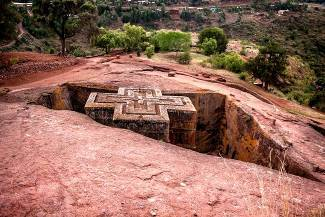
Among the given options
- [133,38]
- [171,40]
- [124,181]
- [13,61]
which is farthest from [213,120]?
Answer: [171,40]

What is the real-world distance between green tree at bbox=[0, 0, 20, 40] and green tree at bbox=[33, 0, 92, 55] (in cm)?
225

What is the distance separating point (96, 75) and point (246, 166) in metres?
9.14

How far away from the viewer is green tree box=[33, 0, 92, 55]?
65.4ft

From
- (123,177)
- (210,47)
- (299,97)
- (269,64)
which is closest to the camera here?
(123,177)

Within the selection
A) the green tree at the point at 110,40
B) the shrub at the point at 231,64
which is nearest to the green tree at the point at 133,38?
the green tree at the point at 110,40

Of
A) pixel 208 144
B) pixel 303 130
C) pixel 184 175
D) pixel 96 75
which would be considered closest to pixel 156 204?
pixel 184 175

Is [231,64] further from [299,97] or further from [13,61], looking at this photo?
[13,61]

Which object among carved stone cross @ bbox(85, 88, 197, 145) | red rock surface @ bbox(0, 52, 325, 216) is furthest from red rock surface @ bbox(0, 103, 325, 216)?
carved stone cross @ bbox(85, 88, 197, 145)

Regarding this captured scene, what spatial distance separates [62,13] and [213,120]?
12.8 meters

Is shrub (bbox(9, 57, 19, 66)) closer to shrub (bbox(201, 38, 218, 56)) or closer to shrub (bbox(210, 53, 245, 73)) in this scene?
shrub (bbox(210, 53, 245, 73))

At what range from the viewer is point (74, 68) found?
16.9 meters

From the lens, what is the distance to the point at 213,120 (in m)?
11.9

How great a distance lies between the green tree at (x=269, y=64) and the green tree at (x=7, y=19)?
1298 cm

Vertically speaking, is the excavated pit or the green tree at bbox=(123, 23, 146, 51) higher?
the green tree at bbox=(123, 23, 146, 51)
